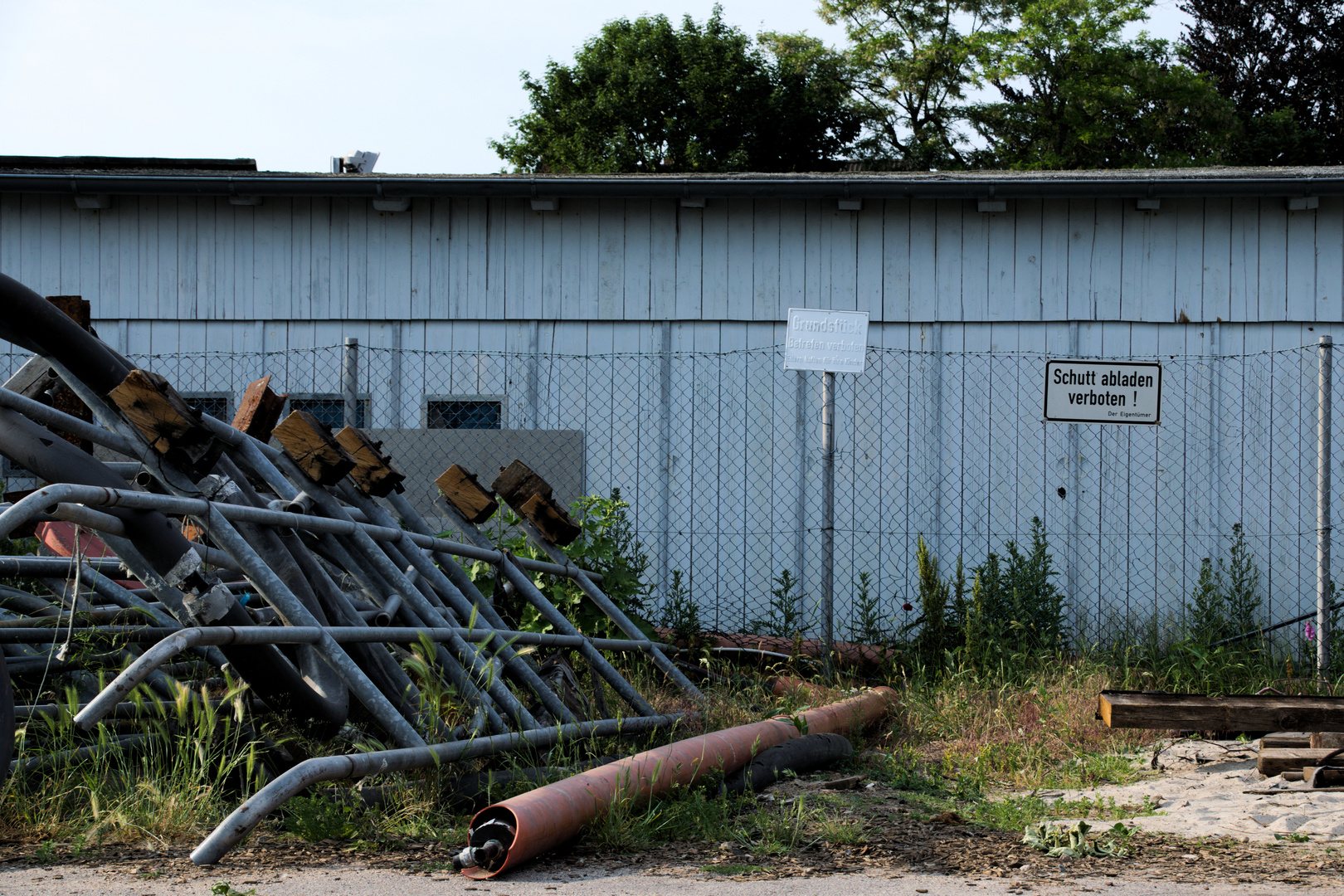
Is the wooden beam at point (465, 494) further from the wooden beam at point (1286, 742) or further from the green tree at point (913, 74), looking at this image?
the green tree at point (913, 74)

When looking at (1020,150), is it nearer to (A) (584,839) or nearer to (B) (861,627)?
(B) (861,627)

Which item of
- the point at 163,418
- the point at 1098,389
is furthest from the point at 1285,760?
the point at 163,418

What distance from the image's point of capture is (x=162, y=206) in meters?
9.25

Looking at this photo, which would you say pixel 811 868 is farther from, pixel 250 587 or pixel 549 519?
pixel 250 587

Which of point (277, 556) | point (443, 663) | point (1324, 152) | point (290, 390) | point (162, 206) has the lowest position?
point (443, 663)

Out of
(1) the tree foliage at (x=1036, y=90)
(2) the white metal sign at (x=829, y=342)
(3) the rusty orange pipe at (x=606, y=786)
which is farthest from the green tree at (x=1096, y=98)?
(3) the rusty orange pipe at (x=606, y=786)

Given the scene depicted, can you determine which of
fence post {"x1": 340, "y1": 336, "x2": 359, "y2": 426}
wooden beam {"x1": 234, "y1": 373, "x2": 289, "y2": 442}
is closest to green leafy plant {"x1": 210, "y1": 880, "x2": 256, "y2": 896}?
wooden beam {"x1": 234, "y1": 373, "x2": 289, "y2": 442}

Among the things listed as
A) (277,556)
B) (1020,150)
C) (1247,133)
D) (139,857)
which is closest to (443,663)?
(277,556)

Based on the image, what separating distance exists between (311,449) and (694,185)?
4.95 meters

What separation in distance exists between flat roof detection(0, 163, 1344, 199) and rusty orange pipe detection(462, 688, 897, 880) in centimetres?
483

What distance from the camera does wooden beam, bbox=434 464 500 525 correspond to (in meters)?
5.68

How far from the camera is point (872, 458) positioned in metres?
8.74

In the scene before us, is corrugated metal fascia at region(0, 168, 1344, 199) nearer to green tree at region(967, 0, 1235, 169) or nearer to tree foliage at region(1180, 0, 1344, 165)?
green tree at region(967, 0, 1235, 169)

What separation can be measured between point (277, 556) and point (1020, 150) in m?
25.0
